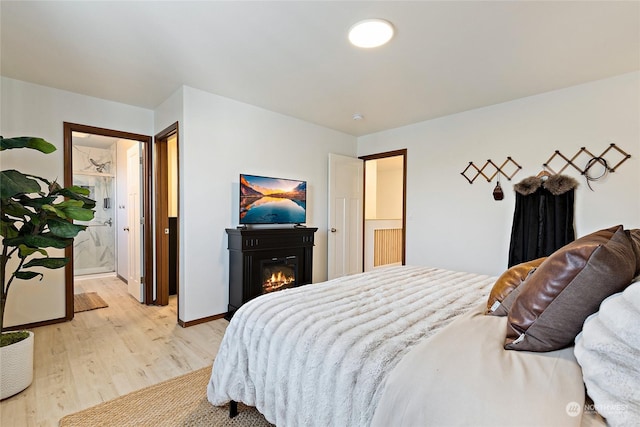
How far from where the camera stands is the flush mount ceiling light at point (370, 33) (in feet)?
6.57

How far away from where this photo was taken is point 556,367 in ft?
2.81

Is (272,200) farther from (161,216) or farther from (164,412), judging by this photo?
(164,412)

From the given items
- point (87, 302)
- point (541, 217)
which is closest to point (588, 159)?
point (541, 217)

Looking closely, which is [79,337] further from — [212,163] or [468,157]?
[468,157]

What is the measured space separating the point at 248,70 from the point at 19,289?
122 inches

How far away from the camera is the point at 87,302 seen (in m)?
3.92

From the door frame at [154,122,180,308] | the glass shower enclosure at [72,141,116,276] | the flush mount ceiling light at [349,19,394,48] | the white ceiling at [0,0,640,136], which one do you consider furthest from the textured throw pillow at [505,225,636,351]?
the glass shower enclosure at [72,141,116,276]

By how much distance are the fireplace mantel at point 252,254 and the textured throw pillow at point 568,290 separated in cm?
260

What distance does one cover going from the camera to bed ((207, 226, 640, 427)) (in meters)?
0.79

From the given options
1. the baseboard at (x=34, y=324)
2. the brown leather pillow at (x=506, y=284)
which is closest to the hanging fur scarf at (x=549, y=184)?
the brown leather pillow at (x=506, y=284)

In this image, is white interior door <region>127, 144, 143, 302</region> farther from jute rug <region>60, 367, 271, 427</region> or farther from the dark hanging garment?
the dark hanging garment

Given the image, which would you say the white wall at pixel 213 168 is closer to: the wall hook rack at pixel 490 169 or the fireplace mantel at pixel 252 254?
the fireplace mantel at pixel 252 254

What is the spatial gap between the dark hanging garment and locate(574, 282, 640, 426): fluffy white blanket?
2.65 m

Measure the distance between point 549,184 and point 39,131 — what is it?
16.9ft
